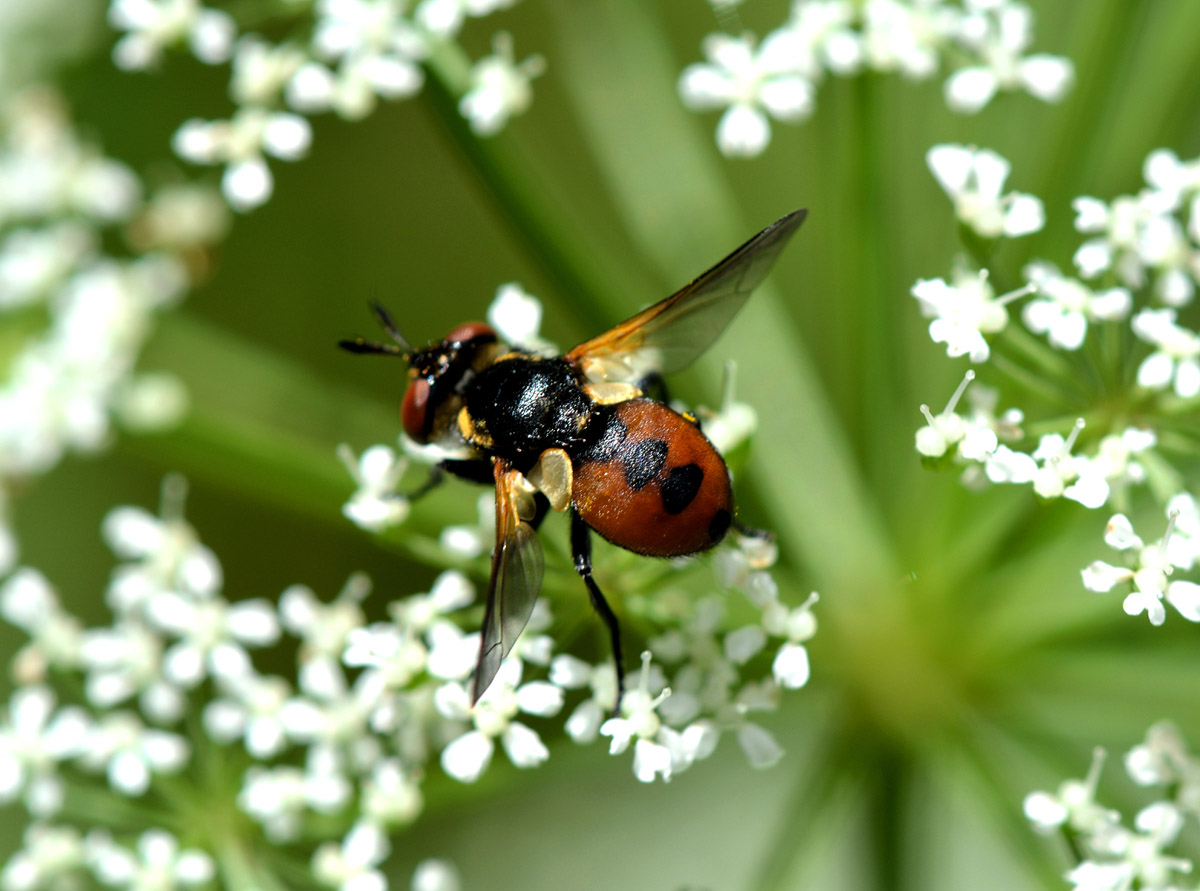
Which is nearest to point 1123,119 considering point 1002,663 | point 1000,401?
point 1000,401

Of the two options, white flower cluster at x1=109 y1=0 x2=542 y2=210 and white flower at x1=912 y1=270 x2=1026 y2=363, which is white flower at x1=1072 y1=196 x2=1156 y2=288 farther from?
white flower cluster at x1=109 y1=0 x2=542 y2=210

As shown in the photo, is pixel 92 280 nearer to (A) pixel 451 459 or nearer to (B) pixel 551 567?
(A) pixel 451 459

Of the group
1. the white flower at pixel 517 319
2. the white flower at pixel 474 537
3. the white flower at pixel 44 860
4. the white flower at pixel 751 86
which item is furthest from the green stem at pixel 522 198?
the white flower at pixel 44 860

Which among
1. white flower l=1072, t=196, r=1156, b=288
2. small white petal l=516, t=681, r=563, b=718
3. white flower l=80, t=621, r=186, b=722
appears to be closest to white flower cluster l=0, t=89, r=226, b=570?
white flower l=80, t=621, r=186, b=722

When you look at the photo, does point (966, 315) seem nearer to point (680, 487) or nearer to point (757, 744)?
point (680, 487)

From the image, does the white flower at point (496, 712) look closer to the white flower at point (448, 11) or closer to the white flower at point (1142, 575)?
the white flower at point (1142, 575)
